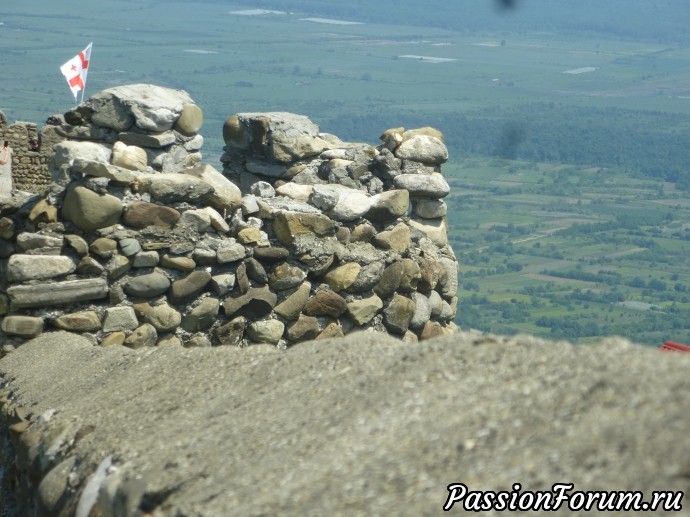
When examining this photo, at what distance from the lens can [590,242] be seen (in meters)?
102

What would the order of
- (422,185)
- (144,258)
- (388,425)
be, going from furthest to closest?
1. (422,185)
2. (144,258)
3. (388,425)

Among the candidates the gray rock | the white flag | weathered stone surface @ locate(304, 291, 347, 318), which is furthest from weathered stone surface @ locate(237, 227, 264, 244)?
the white flag

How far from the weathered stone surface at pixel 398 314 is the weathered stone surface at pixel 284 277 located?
2.78ft

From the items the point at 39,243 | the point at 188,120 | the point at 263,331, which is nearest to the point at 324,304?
the point at 263,331

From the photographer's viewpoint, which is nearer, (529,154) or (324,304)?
(324,304)

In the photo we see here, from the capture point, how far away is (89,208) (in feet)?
29.4

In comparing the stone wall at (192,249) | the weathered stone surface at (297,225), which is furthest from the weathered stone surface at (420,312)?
the weathered stone surface at (297,225)

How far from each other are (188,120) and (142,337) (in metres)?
2.48

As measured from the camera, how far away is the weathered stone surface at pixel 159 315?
923 centimetres

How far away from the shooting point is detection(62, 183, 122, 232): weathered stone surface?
29.4ft

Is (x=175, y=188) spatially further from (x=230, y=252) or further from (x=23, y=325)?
(x=23, y=325)

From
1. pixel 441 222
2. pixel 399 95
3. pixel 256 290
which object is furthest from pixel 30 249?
pixel 399 95

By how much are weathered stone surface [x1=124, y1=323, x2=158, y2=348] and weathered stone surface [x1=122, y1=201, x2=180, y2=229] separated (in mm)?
669

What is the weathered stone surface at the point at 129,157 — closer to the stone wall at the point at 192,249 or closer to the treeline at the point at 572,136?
the stone wall at the point at 192,249
